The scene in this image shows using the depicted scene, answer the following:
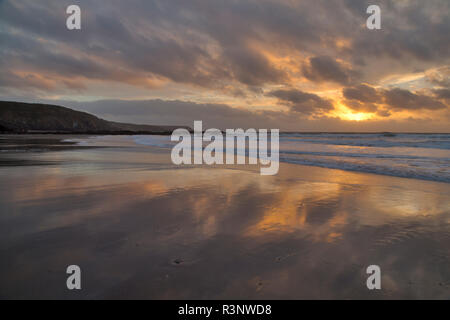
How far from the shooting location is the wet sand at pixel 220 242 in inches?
84.9

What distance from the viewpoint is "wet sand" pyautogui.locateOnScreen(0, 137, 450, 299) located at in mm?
2156

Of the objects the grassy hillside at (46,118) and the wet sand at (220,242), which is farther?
the grassy hillside at (46,118)

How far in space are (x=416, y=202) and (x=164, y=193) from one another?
5.04 m

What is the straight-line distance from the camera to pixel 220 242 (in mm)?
3035

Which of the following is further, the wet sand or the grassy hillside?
→ the grassy hillside

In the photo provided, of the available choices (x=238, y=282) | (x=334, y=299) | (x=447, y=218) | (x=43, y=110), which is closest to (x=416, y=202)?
(x=447, y=218)

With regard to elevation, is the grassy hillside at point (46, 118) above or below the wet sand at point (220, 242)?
above

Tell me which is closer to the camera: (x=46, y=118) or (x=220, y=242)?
(x=220, y=242)

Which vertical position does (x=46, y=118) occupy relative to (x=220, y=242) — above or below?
above

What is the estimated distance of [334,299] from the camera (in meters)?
2.07

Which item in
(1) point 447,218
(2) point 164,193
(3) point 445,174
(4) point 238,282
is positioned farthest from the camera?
(3) point 445,174

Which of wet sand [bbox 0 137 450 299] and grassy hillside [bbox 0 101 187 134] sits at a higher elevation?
grassy hillside [bbox 0 101 187 134]
